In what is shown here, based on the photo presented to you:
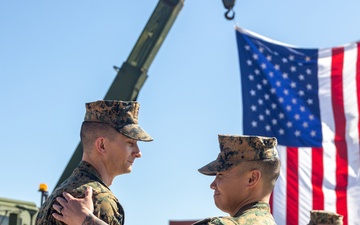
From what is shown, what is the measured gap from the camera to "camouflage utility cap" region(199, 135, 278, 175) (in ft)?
13.0

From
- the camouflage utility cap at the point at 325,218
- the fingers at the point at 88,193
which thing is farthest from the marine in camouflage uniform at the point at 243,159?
the camouflage utility cap at the point at 325,218

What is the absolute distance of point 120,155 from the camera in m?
4.31

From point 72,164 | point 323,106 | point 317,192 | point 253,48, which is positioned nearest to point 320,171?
point 317,192

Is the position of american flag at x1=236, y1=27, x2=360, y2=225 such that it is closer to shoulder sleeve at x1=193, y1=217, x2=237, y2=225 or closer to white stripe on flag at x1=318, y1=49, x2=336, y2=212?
white stripe on flag at x1=318, y1=49, x2=336, y2=212

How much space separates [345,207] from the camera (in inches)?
458

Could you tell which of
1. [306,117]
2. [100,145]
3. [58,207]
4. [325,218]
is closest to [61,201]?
[58,207]

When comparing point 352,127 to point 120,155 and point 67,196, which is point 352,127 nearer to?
point 120,155

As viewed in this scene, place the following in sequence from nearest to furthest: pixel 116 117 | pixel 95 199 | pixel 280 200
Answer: pixel 95 199, pixel 116 117, pixel 280 200

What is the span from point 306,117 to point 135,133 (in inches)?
335

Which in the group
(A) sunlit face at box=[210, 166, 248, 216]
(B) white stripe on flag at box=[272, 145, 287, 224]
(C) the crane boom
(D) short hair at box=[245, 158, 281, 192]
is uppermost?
(C) the crane boom

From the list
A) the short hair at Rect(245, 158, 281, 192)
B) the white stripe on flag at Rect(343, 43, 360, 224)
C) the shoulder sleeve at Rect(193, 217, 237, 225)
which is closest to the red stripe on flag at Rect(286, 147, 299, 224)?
the white stripe on flag at Rect(343, 43, 360, 224)

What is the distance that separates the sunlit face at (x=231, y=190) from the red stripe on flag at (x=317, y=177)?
8045mm

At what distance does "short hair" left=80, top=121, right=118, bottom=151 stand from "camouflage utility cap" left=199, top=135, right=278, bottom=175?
595 mm

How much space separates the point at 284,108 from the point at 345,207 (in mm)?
1879
